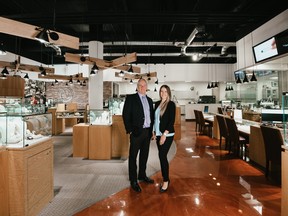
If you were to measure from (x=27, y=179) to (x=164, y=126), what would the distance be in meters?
1.76

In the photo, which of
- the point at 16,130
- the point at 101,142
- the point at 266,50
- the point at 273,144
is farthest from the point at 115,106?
the point at 266,50

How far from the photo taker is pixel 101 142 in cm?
468

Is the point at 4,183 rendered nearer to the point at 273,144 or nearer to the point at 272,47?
the point at 273,144

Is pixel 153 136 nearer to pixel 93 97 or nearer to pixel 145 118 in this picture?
pixel 145 118

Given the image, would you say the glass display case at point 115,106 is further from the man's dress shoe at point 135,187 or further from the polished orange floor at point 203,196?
the man's dress shoe at point 135,187

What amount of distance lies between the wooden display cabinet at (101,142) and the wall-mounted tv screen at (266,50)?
13.3 feet

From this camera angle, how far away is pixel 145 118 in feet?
10.2

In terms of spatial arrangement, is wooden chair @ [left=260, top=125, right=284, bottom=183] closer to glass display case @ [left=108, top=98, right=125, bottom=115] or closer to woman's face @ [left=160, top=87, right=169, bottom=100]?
woman's face @ [left=160, top=87, right=169, bottom=100]

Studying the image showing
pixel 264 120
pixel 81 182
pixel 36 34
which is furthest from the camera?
pixel 264 120

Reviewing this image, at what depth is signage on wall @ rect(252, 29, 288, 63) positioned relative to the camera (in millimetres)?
4262

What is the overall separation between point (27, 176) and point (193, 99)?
12970 millimetres

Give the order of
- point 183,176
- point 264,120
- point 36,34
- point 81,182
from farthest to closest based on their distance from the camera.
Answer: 1. point 264,120
2. point 183,176
3. point 81,182
4. point 36,34

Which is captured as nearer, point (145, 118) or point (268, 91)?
point (145, 118)

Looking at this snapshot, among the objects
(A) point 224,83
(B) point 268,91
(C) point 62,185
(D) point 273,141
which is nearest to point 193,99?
(A) point 224,83
